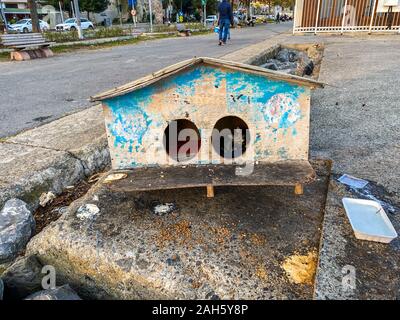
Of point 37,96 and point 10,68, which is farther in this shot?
point 10,68

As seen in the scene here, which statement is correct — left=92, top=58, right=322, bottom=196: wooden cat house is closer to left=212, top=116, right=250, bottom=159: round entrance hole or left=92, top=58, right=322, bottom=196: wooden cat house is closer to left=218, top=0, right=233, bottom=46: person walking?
left=212, top=116, right=250, bottom=159: round entrance hole

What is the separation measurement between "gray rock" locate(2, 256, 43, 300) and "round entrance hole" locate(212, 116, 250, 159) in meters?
1.29

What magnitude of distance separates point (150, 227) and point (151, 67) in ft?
21.2

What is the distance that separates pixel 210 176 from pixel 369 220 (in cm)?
90

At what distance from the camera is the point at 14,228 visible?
1.99 m

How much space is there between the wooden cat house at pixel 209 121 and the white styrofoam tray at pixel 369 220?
12.1 inches

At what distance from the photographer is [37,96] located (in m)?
5.12

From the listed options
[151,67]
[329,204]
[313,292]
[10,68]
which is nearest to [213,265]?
[313,292]

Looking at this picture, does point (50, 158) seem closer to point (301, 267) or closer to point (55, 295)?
point (55, 295)

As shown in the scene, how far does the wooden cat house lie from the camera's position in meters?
1.87

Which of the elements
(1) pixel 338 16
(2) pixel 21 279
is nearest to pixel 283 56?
(1) pixel 338 16

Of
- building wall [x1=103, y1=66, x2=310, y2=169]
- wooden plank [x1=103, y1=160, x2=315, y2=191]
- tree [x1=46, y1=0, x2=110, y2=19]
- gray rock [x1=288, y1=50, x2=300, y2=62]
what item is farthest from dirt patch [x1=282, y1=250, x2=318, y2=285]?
tree [x1=46, y1=0, x2=110, y2=19]

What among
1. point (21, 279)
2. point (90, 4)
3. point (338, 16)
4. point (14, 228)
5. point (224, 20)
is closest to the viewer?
point (21, 279)
